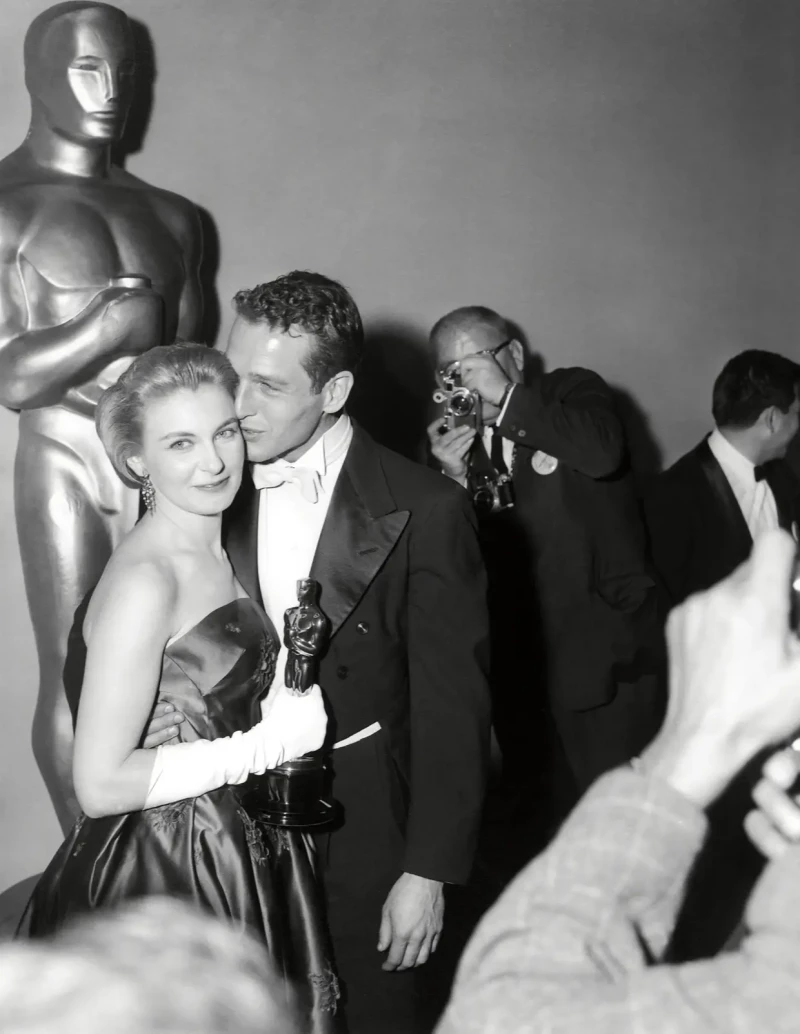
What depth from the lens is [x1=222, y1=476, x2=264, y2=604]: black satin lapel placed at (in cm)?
99

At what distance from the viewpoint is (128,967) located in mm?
312

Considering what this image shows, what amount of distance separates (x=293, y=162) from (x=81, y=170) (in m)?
0.46

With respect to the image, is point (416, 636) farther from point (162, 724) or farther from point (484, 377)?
point (484, 377)

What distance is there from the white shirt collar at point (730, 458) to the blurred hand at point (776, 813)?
4.04 ft

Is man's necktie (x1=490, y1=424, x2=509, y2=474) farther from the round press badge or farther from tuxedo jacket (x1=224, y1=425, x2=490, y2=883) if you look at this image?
tuxedo jacket (x1=224, y1=425, x2=490, y2=883)

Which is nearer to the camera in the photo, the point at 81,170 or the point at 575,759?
the point at 81,170

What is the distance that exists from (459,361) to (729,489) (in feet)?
1.49

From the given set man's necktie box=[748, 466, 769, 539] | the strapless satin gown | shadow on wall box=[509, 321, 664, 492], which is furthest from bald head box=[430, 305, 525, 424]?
the strapless satin gown

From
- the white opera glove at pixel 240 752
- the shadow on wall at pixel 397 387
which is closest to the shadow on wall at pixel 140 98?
the shadow on wall at pixel 397 387

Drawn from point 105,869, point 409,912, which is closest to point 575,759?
point 409,912

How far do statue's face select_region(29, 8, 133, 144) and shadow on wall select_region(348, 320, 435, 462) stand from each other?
2.18 feet

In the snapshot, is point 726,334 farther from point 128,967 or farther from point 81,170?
point 128,967

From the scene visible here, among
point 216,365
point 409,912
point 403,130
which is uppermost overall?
point 403,130

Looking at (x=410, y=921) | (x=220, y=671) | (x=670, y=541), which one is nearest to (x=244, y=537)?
(x=220, y=671)
